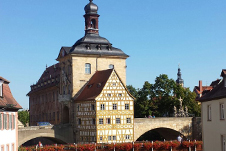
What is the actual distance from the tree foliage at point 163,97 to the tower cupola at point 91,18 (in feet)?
47.9

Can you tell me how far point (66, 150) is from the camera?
50.1 m

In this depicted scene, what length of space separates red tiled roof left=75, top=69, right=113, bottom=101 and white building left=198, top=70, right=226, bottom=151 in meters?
27.5

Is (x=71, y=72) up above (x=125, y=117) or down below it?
above

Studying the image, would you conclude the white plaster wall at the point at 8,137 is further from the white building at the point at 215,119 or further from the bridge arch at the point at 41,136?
the bridge arch at the point at 41,136

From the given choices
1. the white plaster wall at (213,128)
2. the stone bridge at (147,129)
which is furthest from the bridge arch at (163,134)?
the white plaster wall at (213,128)

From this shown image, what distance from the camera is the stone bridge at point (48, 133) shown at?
5919 centimetres

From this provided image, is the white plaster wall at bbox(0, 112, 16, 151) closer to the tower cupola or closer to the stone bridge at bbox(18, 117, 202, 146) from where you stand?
the stone bridge at bbox(18, 117, 202, 146)

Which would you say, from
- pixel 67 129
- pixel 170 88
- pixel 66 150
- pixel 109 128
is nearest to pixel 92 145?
pixel 66 150

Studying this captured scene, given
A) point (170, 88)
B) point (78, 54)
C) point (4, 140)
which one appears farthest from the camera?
point (170, 88)

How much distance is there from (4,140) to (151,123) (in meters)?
36.0

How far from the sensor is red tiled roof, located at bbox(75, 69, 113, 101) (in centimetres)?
6077

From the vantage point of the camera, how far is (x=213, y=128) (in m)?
32.1

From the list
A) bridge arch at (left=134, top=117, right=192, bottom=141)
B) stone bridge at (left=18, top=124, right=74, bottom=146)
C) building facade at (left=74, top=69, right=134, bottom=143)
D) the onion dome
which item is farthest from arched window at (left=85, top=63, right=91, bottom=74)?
bridge arch at (left=134, top=117, right=192, bottom=141)

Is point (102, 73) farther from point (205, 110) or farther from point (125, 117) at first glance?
point (205, 110)
